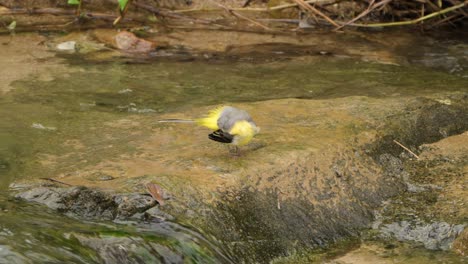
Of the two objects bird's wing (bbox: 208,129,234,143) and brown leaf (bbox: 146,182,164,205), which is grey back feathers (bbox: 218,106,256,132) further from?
brown leaf (bbox: 146,182,164,205)

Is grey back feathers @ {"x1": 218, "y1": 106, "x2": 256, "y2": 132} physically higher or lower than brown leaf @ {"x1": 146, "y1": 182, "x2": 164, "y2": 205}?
higher

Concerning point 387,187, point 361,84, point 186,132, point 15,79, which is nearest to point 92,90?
point 15,79

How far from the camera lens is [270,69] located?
7305mm

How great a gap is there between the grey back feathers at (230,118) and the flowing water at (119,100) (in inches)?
25.8

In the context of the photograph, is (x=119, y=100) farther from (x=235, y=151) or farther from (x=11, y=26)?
(x=11, y=26)

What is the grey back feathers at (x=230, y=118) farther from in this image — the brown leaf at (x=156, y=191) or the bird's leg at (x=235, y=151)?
the brown leaf at (x=156, y=191)

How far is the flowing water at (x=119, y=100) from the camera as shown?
3.51 meters

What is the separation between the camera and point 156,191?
3.91 meters

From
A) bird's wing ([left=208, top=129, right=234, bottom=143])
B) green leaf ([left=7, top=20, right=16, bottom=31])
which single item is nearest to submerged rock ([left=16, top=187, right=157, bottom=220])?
bird's wing ([left=208, top=129, right=234, bottom=143])

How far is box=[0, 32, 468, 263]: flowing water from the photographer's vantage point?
138 inches

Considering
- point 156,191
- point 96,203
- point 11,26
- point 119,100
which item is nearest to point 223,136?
point 156,191

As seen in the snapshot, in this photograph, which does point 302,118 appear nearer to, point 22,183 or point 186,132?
point 186,132

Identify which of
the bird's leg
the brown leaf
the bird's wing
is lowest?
the brown leaf

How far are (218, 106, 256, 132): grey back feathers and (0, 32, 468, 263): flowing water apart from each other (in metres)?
0.66
